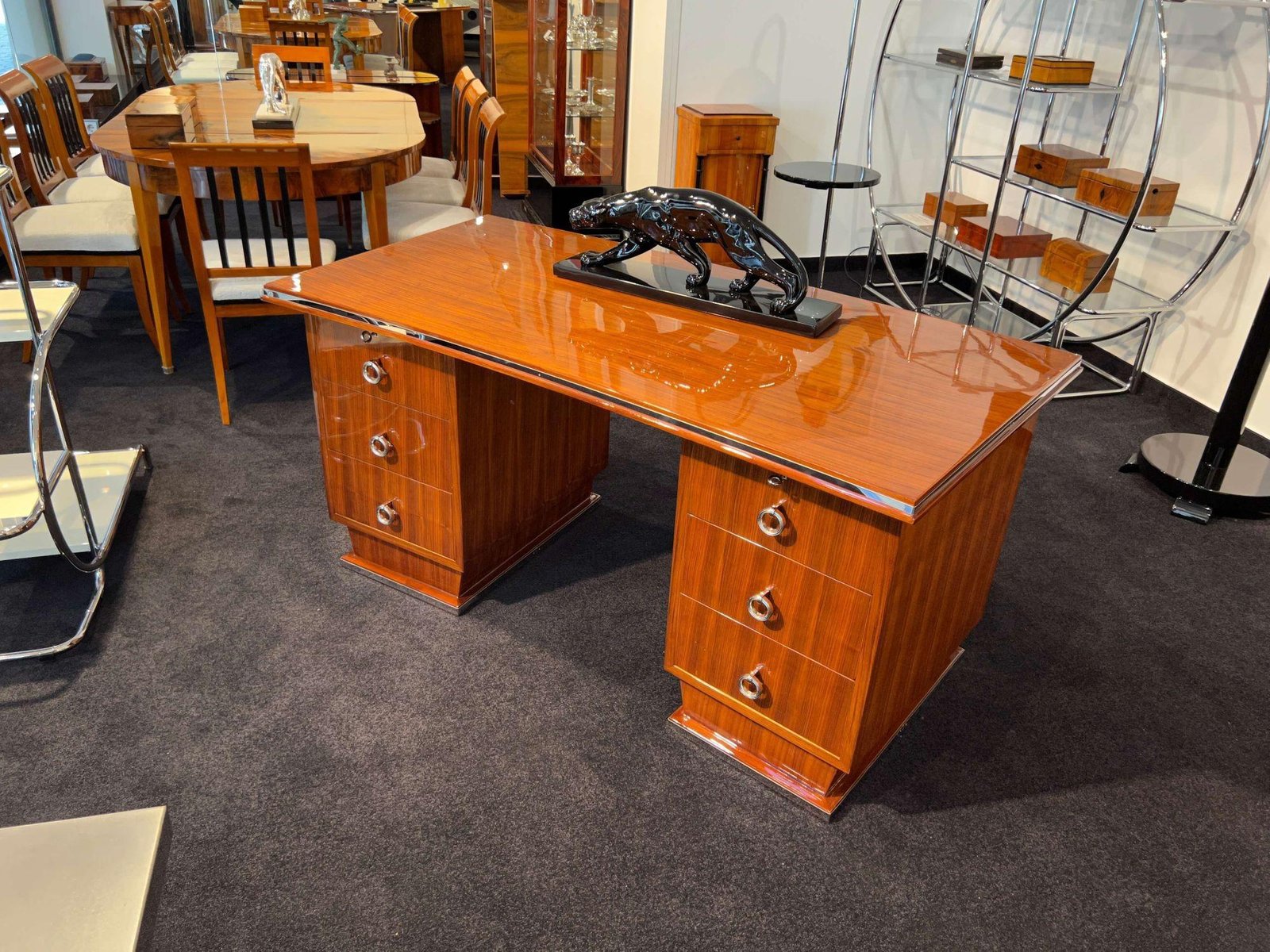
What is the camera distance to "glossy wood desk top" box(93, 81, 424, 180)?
9.77 feet

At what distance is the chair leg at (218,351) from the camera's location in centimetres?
290

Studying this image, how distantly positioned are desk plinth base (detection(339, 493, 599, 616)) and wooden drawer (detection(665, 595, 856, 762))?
59 centimetres

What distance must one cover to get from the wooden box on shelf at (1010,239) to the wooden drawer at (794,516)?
2287mm

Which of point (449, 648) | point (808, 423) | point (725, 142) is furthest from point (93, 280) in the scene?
point (808, 423)

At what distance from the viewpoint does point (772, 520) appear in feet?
5.08

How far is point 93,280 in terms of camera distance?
412 cm

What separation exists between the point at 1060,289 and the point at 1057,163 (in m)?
0.45

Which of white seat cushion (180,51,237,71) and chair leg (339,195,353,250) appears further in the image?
white seat cushion (180,51,237,71)

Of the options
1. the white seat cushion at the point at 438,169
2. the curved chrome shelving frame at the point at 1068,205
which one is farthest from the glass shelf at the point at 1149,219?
the white seat cushion at the point at 438,169

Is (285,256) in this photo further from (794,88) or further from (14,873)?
(14,873)

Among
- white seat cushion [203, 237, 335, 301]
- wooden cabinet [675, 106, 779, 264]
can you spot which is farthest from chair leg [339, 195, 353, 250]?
wooden cabinet [675, 106, 779, 264]

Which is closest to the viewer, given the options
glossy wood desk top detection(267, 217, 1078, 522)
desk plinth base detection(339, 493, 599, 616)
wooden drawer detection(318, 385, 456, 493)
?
glossy wood desk top detection(267, 217, 1078, 522)

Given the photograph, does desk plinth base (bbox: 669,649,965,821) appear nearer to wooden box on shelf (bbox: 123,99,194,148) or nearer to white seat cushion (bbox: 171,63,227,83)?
wooden box on shelf (bbox: 123,99,194,148)

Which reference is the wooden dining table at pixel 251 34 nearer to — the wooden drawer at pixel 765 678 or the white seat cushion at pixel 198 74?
the white seat cushion at pixel 198 74
